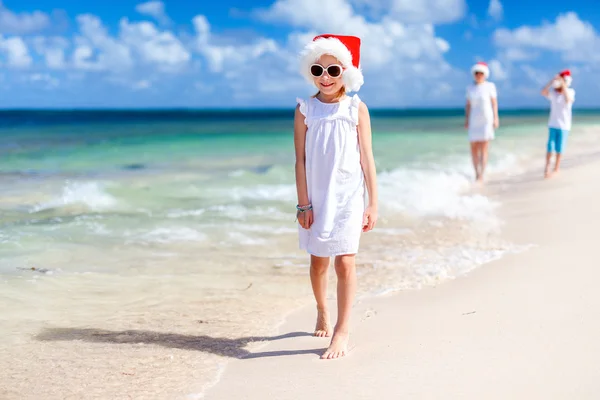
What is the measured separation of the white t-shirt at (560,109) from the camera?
11023 mm

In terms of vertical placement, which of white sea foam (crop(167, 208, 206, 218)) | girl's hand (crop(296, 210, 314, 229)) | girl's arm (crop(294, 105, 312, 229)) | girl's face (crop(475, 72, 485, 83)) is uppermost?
girl's face (crop(475, 72, 485, 83))

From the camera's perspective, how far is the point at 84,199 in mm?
10391

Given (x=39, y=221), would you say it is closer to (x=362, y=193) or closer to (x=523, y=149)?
(x=362, y=193)

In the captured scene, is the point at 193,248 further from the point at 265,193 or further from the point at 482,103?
the point at 482,103

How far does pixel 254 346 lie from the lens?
12.9 ft

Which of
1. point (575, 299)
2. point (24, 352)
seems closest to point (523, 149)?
point (575, 299)

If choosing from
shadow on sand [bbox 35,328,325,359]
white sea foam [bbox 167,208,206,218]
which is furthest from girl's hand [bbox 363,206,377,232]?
white sea foam [bbox 167,208,206,218]

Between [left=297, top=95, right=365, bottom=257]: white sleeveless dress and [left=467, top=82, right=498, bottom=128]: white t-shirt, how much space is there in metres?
7.94

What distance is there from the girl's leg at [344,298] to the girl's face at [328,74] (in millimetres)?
950

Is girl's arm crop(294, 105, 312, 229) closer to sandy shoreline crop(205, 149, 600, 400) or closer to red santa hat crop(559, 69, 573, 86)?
sandy shoreline crop(205, 149, 600, 400)

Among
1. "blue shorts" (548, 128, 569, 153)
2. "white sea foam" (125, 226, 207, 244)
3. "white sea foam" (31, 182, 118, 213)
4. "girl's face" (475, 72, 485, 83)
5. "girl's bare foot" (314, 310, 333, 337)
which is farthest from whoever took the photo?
"blue shorts" (548, 128, 569, 153)

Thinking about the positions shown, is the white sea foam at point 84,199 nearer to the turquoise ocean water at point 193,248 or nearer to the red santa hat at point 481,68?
the turquoise ocean water at point 193,248

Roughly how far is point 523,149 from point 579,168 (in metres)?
9.22

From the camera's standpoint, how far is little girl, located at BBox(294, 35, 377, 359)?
3629 mm
